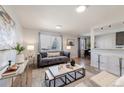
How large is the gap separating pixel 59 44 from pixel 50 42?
2.67 feet

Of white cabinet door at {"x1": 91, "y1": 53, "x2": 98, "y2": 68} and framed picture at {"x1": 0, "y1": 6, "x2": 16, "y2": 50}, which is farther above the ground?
framed picture at {"x1": 0, "y1": 6, "x2": 16, "y2": 50}

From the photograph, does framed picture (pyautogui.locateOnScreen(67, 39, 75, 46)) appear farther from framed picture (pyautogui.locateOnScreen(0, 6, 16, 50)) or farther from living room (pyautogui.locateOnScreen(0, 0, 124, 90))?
framed picture (pyautogui.locateOnScreen(0, 6, 16, 50))

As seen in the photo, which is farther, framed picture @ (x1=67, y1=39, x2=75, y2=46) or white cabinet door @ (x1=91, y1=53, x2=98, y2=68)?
framed picture @ (x1=67, y1=39, x2=75, y2=46)

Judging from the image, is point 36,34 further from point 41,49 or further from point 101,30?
point 101,30

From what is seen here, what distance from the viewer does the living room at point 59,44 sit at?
1934mm

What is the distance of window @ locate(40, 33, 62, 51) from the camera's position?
4926 mm

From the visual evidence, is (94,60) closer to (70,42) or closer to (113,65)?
(113,65)

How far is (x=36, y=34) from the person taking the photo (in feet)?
15.4

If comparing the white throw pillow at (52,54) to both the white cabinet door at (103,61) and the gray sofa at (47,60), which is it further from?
the white cabinet door at (103,61)

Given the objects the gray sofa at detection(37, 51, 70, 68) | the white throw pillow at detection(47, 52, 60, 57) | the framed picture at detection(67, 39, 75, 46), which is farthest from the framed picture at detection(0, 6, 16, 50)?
the framed picture at detection(67, 39, 75, 46)

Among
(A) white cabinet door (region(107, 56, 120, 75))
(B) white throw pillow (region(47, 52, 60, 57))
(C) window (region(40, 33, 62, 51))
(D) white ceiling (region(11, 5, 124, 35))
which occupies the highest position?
(D) white ceiling (region(11, 5, 124, 35))
